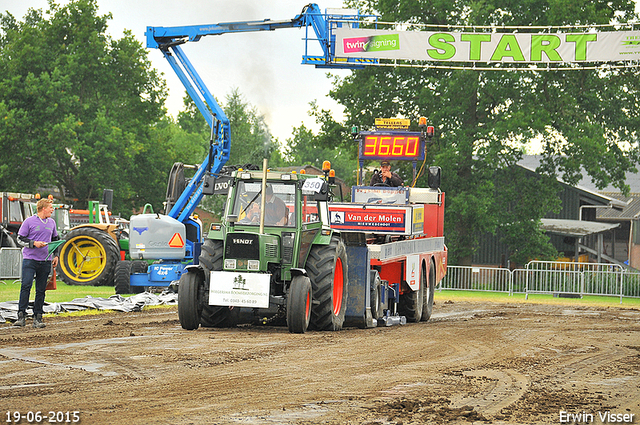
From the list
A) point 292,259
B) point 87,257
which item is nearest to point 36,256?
point 292,259

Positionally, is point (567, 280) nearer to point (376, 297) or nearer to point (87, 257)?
point (87, 257)

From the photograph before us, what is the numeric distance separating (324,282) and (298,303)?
26.0 inches

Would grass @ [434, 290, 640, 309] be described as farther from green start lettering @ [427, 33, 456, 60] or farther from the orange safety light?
the orange safety light

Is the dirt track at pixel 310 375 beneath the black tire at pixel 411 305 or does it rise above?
beneath

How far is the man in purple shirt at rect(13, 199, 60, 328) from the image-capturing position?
1252 cm

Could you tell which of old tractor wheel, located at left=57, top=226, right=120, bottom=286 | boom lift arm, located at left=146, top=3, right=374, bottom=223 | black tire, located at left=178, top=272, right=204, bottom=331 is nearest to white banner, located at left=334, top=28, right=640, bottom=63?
boom lift arm, located at left=146, top=3, right=374, bottom=223

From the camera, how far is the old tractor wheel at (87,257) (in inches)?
873

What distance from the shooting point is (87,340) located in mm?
10609

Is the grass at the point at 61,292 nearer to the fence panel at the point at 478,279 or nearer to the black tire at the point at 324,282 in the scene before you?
the black tire at the point at 324,282

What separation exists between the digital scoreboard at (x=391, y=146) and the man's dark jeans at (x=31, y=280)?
7.77m

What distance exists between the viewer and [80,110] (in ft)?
147

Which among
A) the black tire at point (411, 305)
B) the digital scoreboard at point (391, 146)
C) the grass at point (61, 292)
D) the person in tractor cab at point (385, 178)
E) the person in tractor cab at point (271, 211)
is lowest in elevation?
the grass at point (61, 292)

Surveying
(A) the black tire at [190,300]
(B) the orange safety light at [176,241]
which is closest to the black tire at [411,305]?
(A) the black tire at [190,300]

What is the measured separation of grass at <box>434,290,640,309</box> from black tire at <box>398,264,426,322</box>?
1002 centimetres
